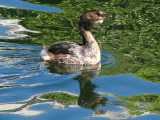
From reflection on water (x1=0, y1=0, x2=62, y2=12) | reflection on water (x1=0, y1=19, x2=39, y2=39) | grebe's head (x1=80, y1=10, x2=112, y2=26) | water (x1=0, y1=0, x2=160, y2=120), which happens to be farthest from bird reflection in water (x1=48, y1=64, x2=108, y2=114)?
reflection on water (x1=0, y1=0, x2=62, y2=12)

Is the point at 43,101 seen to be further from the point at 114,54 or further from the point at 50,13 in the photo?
the point at 50,13

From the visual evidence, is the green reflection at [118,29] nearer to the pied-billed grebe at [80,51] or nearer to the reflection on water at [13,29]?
the reflection on water at [13,29]

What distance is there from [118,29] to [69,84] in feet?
15.4

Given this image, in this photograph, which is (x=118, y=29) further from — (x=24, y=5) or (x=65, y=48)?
(x=24, y=5)

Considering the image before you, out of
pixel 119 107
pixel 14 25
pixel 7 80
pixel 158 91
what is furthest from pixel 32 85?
pixel 14 25

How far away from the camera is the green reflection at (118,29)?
37.2 feet

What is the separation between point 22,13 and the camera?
15445 mm

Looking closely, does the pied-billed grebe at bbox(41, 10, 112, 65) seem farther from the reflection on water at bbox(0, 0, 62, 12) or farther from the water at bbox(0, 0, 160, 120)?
the reflection on water at bbox(0, 0, 62, 12)

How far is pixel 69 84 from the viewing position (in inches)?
388

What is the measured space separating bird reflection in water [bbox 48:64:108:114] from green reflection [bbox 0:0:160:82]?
322mm

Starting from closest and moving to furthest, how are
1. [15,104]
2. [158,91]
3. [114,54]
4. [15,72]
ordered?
[15,104]
[158,91]
[15,72]
[114,54]

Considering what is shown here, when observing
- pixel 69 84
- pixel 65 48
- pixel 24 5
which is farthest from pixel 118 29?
pixel 69 84

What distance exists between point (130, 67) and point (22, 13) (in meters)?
5.65

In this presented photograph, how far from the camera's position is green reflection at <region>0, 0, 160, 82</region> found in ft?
37.2
